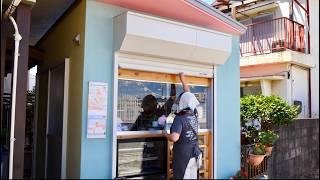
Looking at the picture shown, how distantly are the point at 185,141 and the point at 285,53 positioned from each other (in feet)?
22.9

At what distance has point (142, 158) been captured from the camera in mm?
5766

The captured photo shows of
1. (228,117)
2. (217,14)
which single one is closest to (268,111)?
(228,117)

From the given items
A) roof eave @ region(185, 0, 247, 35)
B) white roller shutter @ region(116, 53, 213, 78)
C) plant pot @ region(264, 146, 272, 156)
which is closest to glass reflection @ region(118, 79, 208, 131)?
white roller shutter @ region(116, 53, 213, 78)

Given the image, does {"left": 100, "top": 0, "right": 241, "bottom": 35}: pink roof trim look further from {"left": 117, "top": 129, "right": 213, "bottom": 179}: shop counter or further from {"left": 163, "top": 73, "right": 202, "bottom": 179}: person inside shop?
{"left": 117, "top": 129, "right": 213, "bottom": 179}: shop counter

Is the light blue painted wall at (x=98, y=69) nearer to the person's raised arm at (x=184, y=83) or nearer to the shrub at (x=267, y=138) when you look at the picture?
the person's raised arm at (x=184, y=83)

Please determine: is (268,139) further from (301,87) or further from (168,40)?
(301,87)

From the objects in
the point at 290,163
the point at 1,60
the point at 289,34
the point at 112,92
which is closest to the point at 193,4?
the point at 112,92

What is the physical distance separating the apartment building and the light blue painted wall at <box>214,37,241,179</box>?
4.67 m

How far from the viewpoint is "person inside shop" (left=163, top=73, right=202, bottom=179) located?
17.9 ft

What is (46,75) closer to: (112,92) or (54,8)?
(54,8)

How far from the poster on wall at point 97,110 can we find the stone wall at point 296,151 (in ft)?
16.2

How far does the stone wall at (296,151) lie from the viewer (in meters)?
8.53

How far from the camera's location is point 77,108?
17.2ft

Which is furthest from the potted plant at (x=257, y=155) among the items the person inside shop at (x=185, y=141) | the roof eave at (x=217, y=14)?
the roof eave at (x=217, y=14)
